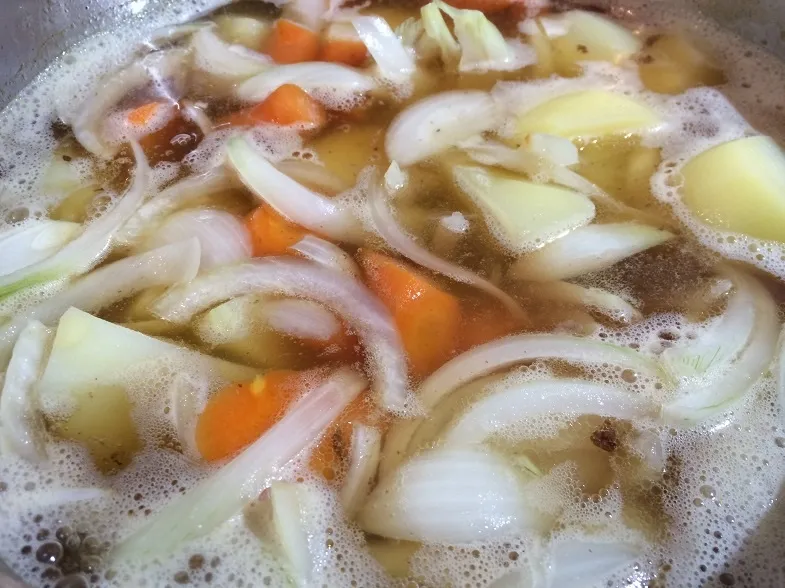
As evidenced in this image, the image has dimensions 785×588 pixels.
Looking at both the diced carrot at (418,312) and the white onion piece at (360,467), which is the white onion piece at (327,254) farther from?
the white onion piece at (360,467)

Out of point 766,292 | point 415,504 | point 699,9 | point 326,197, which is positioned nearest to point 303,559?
point 415,504

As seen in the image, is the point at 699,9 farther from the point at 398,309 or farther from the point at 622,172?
the point at 398,309

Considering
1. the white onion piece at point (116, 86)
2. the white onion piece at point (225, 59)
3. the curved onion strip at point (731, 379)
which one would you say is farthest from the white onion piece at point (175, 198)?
the curved onion strip at point (731, 379)

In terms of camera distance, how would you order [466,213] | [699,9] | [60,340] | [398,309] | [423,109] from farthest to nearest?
[699,9]
[423,109]
[466,213]
[398,309]
[60,340]

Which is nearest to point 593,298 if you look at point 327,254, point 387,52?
point 327,254

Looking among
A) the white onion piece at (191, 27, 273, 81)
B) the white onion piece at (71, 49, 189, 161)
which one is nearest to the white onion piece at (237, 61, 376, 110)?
the white onion piece at (191, 27, 273, 81)

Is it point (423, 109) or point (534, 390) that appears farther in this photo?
point (423, 109)

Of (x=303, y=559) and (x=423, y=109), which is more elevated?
(x=423, y=109)
